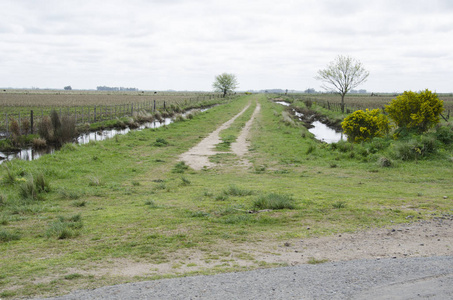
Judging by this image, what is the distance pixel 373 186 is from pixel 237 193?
4.40 meters

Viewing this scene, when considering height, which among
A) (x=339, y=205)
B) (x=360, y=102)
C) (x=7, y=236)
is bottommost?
(x=7, y=236)

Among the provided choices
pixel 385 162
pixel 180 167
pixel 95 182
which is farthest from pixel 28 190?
pixel 385 162

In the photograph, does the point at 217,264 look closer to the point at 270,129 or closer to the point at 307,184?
the point at 307,184

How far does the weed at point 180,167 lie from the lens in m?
13.9

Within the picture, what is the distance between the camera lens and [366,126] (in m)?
20.0

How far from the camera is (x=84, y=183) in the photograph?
11500 mm

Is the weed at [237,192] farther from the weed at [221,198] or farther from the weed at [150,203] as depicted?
the weed at [150,203]

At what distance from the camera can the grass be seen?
543cm

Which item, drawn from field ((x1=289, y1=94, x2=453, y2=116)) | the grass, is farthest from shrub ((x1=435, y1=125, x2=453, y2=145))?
field ((x1=289, y1=94, x2=453, y2=116))

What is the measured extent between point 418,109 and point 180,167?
1262 cm

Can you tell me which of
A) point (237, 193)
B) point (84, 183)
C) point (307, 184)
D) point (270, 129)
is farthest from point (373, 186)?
point (270, 129)

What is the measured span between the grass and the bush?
403 cm

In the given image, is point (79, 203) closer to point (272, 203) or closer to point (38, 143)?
point (272, 203)

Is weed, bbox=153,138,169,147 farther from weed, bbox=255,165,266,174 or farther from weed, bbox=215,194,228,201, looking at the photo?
weed, bbox=215,194,228,201
